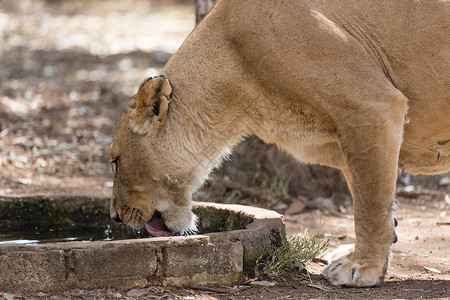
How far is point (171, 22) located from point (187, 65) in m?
14.9

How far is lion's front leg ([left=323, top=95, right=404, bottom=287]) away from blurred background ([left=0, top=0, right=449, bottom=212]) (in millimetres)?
2077

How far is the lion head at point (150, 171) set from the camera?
4.52 meters

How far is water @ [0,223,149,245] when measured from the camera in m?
4.97

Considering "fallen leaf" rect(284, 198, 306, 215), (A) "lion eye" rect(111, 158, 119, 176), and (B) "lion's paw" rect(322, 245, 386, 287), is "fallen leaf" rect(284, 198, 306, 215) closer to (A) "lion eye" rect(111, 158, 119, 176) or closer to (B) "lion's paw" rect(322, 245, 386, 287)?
(B) "lion's paw" rect(322, 245, 386, 287)


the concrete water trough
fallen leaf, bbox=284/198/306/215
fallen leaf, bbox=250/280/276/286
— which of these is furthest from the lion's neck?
fallen leaf, bbox=284/198/306/215

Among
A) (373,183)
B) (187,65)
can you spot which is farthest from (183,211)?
(373,183)

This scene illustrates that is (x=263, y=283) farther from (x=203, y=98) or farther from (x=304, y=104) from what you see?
(x=203, y=98)

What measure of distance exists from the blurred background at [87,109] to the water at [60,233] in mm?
1200

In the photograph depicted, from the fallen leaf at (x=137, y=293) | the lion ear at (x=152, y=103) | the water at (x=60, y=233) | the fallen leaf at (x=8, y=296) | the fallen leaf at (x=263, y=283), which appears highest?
the lion ear at (x=152, y=103)

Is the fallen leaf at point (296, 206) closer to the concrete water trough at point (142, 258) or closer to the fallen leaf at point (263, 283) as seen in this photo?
the concrete water trough at point (142, 258)

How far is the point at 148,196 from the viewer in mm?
4652

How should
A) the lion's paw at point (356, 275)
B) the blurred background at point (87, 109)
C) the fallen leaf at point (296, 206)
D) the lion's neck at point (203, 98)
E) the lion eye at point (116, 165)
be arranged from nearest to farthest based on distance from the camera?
the lion's paw at point (356, 275), the lion's neck at point (203, 98), the lion eye at point (116, 165), the fallen leaf at point (296, 206), the blurred background at point (87, 109)

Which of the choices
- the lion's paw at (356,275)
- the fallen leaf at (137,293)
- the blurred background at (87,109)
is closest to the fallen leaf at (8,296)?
the fallen leaf at (137,293)

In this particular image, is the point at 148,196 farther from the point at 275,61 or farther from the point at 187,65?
the point at 275,61
